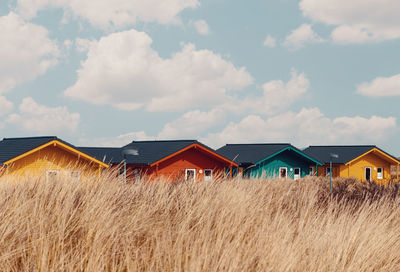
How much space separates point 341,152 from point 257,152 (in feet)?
35.8

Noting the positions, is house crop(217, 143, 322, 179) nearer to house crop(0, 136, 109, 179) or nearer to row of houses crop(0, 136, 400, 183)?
row of houses crop(0, 136, 400, 183)

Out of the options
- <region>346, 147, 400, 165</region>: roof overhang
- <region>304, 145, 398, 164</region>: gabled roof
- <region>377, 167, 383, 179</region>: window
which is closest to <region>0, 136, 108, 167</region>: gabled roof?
<region>304, 145, 398, 164</region>: gabled roof

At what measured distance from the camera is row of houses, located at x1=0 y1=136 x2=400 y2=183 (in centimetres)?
2459

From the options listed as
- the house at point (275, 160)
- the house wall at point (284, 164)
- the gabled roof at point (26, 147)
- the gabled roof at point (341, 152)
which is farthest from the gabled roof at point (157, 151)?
the gabled roof at point (341, 152)

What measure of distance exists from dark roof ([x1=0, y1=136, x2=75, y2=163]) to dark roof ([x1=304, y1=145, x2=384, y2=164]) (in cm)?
2566

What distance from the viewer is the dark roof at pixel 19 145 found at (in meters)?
23.5

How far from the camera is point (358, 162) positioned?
42906 mm

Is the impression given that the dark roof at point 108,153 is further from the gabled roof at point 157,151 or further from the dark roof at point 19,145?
the dark roof at point 19,145

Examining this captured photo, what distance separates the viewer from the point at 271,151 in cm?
3703

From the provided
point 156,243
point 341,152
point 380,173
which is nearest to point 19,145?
point 156,243

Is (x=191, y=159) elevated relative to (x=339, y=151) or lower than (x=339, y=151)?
lower

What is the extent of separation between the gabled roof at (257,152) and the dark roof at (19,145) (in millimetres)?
15276

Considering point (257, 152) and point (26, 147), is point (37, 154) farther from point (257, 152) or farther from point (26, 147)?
point (257, 152)

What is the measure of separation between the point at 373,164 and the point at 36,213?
1670 inches
